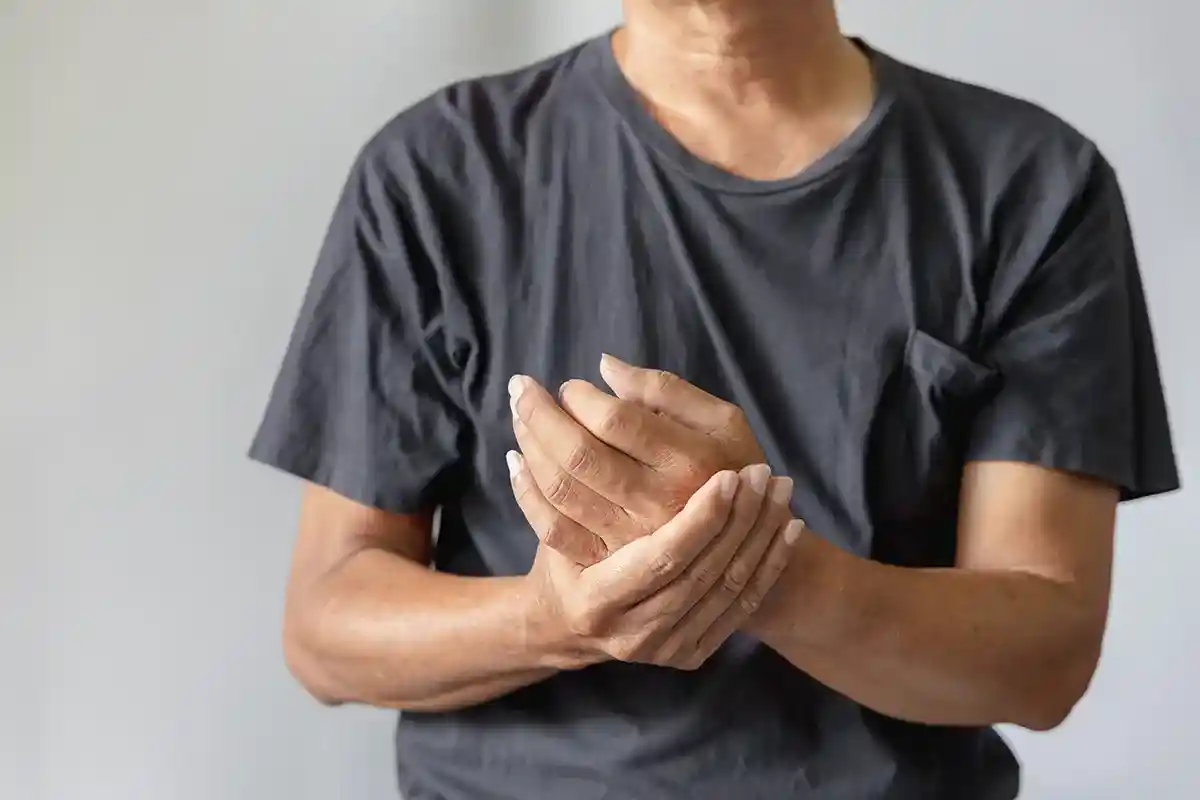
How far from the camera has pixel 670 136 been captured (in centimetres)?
76

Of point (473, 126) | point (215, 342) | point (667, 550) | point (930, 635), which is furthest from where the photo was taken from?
point (215, 342)

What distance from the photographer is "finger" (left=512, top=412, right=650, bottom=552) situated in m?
0.56

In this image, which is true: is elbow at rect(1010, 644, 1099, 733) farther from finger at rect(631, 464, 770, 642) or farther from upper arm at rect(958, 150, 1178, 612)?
finger at rect(631, 464, 770, 642)

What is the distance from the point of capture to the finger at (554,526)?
1.88ft

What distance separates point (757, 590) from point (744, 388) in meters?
0.15

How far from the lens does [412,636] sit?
0.69m

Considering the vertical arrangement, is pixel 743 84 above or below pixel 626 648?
above

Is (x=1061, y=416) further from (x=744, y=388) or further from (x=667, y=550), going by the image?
(x=667, y=550)

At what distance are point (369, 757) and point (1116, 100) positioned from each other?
90cm

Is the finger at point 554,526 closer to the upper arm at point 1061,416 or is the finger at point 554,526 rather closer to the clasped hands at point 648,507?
the clasped hands at point 648,507

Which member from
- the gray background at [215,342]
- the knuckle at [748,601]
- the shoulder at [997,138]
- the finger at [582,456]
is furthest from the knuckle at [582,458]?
the gray background at [215,342]

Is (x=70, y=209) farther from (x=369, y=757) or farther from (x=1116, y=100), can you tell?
(x=1116, y=100)

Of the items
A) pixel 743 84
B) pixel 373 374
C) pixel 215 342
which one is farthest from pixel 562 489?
pixel 215 342

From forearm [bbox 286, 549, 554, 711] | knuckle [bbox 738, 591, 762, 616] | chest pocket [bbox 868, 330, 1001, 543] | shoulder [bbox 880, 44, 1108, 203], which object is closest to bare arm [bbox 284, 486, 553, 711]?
forearm [bbox 286, 549, 554, 711]
